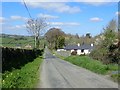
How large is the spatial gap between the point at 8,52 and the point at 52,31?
127m

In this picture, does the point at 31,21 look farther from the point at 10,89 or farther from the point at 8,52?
the point at 10,89

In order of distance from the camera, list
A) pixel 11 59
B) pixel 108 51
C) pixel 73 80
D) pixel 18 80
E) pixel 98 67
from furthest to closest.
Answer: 1. pixel 108 51
2. pixel 11 59
3. pixel 98 67
4. pixel 73 80
5. pixel 18 80

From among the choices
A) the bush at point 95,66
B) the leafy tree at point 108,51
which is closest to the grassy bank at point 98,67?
the bush at point 95,66

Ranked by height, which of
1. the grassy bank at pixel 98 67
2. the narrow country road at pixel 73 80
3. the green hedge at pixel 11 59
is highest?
the green hedge at pixel 11 59

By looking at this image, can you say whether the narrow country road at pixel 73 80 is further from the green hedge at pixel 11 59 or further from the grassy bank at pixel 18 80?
the green hedge at pixel 11 59

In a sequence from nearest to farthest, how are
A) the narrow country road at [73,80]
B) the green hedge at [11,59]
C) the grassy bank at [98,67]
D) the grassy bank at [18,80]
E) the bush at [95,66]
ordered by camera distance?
the grassy bank at [18,80]
the narrow country road at [73,80]
the green hedge at [11,59]
the grassy bank at [98,67]
the bush at [95,66]

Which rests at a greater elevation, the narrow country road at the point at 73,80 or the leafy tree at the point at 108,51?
the leafy tree at the point at 108,51

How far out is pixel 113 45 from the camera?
34.8 m

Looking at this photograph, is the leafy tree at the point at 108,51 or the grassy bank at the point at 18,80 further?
the leafy tree at the point at 108,51

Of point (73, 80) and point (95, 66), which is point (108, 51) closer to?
point (95, 66)

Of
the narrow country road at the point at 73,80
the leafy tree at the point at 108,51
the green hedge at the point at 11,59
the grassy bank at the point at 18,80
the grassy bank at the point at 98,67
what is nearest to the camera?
the grassy bank at the point at 18,80

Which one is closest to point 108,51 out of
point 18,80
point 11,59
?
point 11,59

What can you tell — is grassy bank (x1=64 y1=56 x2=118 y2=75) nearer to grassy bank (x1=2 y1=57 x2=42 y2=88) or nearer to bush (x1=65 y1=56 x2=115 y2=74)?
bush (x1=65 y1=56 x2=115 y2=74)

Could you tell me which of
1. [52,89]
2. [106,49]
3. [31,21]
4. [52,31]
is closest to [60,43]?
[52,31]
